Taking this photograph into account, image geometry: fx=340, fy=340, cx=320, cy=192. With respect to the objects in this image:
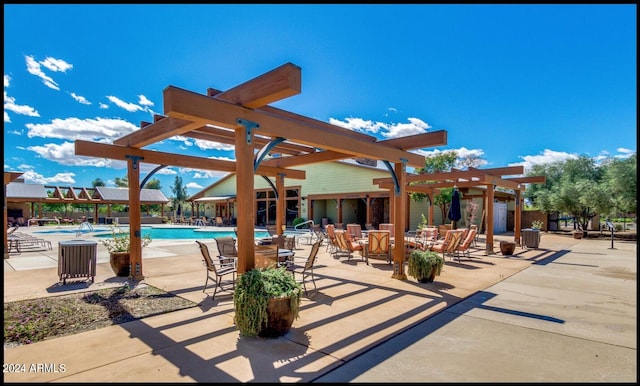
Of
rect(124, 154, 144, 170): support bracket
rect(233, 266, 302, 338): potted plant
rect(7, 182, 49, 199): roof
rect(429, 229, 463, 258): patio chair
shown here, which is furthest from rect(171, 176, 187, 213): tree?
rect(233, 266, 302, 338): potted plant

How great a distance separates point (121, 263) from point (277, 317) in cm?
487

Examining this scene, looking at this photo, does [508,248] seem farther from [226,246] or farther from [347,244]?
[226,246]

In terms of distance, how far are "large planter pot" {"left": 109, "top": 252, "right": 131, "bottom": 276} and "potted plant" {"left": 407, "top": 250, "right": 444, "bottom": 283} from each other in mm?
5834

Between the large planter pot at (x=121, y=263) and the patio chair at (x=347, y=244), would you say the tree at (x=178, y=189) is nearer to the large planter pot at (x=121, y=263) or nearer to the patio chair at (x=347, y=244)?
the patio chair at (x=347, y=244)

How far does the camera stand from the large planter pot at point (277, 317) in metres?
3.79

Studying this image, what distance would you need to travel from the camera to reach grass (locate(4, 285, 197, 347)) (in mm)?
3948

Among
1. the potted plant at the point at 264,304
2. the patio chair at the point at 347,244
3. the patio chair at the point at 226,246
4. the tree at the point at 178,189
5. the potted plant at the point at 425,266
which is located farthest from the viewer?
the tree at the point at 178,189

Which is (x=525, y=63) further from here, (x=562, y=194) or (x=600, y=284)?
(x=562, y=194)

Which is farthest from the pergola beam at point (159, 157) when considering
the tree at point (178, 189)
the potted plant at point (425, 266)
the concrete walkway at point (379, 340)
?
the tree at point (178, 189)

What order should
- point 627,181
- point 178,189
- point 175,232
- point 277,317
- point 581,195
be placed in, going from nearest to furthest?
point 277,317, point 627,181, point 581,195, point 175,232, point 178,189

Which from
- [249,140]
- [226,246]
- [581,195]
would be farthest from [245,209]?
[581,195]

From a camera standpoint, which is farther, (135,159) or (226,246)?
(226,246)

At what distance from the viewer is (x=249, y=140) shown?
173 inches

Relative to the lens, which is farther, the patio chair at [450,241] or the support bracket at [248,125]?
the patio chair at [450,241]
